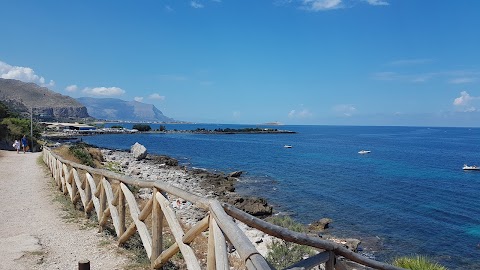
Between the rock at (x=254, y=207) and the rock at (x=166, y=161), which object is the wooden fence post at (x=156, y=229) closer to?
the rock at (x=254, y=207)

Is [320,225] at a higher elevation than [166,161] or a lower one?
lower

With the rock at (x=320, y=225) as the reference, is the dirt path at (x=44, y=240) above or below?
above

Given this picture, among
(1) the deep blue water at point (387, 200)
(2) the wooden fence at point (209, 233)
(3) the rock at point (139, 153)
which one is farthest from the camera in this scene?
(3) the rock at point (139, 153)

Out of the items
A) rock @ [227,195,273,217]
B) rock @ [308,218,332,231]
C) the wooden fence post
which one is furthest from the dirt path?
rock @ [308,218,332,231]

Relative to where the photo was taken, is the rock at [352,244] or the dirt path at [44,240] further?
the rock at [352,244]

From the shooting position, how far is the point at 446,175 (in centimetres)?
4859

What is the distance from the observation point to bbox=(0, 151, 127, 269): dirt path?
23.0 ft

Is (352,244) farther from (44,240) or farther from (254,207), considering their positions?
(44,240)

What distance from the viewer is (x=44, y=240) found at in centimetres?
839

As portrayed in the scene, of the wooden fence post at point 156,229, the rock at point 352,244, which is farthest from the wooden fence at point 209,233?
the rock at point 352,244

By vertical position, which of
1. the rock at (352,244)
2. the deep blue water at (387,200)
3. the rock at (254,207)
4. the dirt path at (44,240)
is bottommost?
the deep blue water at (387,200)

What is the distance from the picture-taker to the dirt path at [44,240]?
6996 millimetres

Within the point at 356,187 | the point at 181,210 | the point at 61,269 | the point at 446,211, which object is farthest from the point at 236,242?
the point at 356,187

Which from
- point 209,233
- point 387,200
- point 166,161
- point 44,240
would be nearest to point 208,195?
point 387,200
